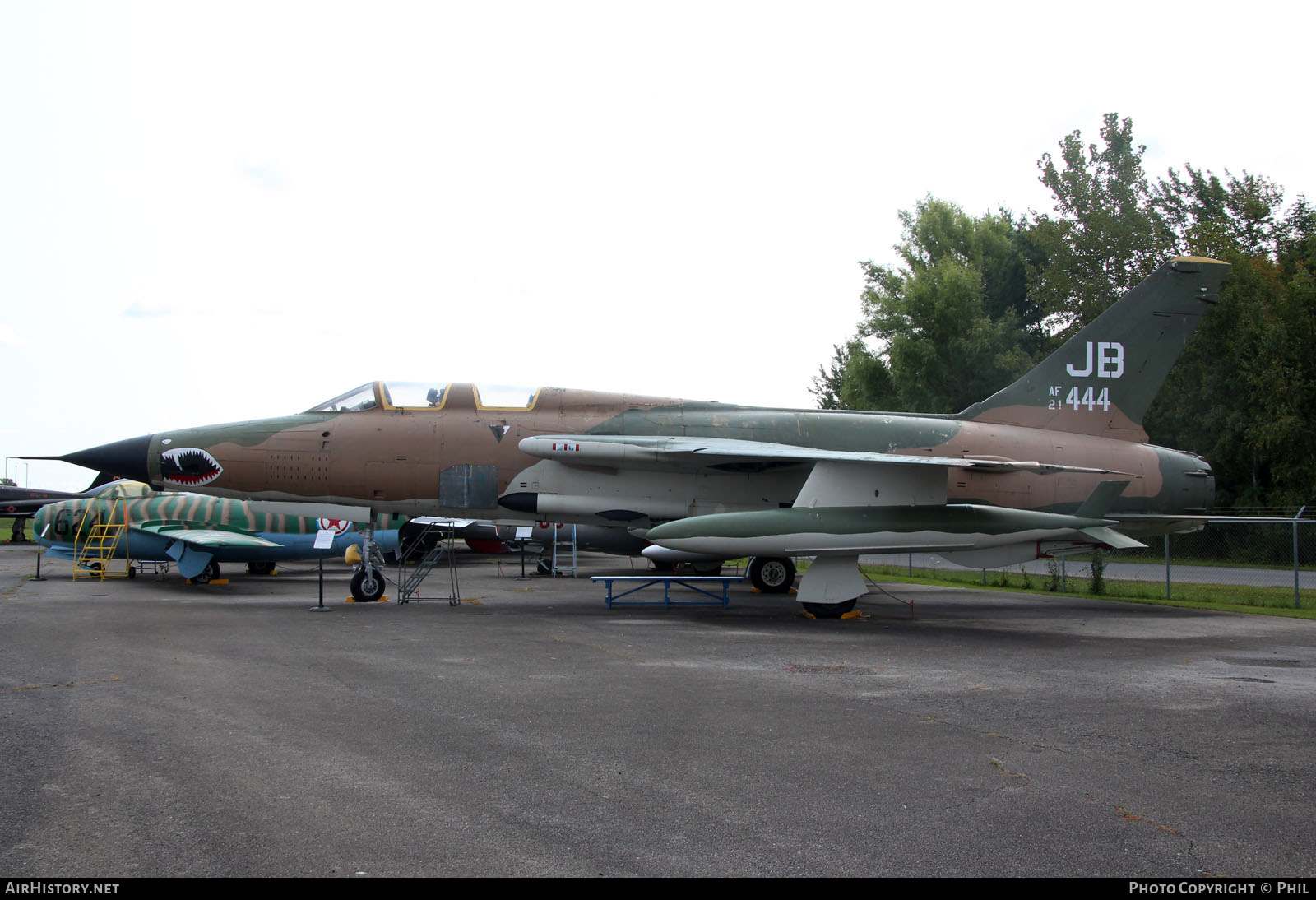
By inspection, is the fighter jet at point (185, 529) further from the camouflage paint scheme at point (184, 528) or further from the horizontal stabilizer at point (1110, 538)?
the horizontal stabilizer at point (1110, 538)

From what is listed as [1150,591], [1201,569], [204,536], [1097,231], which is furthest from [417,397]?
[1097,231]

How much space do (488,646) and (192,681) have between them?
303 cm

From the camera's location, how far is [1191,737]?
592cm

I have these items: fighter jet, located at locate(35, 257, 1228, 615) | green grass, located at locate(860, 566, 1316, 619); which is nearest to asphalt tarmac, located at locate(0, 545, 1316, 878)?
fighter jet, located at locate(35, 257, 1228, 615)

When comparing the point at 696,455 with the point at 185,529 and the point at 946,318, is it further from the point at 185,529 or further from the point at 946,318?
the point at 946,318

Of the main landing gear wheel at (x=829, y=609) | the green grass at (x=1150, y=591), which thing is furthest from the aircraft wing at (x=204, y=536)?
the green grass at (x=1150, y=591)

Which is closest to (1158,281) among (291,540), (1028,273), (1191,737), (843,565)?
(843,565)

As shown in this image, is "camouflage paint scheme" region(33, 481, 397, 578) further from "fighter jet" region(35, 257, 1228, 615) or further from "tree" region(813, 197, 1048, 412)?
"tree" region(813, 197, 1048, 412)

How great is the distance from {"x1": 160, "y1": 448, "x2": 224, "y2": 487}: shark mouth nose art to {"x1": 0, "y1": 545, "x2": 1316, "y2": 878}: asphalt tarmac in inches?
112

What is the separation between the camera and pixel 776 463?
43.3 ft

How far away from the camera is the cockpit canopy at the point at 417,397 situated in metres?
13.6

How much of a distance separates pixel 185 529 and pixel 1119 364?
61.3 feet

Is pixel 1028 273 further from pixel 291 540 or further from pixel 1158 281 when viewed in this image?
pixel 291 540

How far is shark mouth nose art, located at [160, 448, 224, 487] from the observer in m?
13.0
